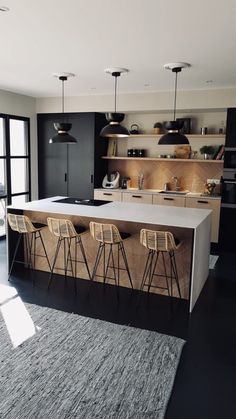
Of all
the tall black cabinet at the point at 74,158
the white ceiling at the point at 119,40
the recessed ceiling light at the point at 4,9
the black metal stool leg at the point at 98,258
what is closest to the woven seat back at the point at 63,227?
the black metal stool leg at the point at 98,258

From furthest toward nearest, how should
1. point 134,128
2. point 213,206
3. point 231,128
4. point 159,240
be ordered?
1. point 134,128
2. point 213,206
3. point 231,128
4. point 159,240

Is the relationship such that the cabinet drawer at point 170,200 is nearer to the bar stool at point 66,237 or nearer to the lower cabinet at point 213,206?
the lower cabinet at point 213,206

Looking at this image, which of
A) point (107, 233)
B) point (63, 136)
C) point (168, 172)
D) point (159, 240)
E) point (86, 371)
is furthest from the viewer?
point (168, 172)

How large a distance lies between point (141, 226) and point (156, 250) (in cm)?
56

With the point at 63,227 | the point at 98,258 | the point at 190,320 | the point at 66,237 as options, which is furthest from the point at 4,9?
the point at 190,320

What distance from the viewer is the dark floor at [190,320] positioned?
234 cm

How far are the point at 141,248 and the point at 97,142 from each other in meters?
3.09

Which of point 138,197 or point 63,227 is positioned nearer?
point 63,227

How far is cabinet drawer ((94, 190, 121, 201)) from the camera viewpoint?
6.51m

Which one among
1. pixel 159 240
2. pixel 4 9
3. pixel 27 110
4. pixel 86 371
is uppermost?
pixel 4 9

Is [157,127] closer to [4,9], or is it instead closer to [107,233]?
[107,233]

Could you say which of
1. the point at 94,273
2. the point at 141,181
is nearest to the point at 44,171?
the point at 141,181

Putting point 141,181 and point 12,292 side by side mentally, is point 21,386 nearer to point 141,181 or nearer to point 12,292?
point 12,292

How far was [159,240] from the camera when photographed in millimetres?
3594
